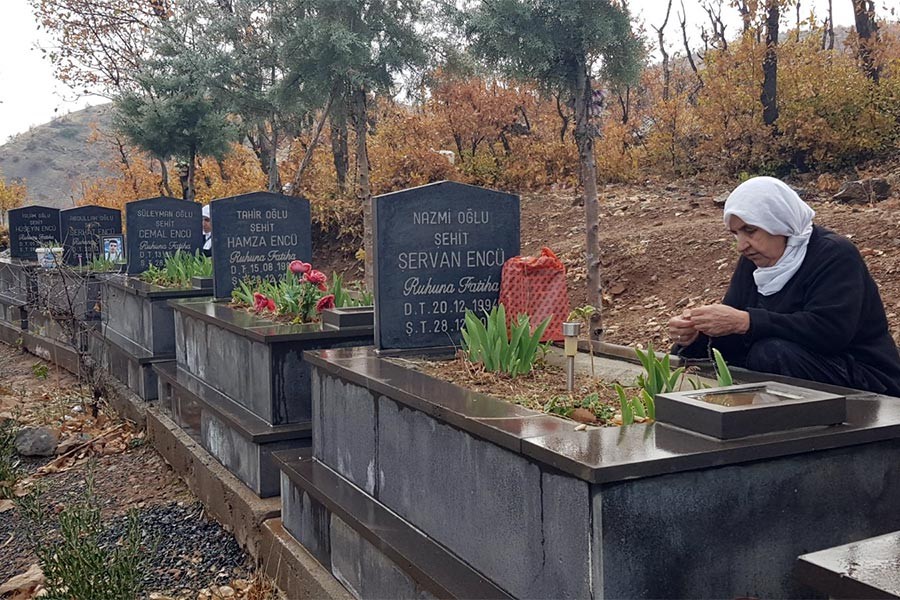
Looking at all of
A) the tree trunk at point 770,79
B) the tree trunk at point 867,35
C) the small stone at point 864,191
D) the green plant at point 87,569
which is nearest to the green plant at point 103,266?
the green plant at point 87,569

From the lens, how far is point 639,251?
34.0ft

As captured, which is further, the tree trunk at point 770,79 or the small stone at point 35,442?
the tree trunk at point 770,79

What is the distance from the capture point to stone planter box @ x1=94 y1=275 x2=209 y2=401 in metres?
7.63

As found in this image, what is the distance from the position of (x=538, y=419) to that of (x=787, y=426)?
2.37ft

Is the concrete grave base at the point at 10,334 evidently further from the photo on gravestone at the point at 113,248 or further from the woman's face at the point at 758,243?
the woman's face at the point at 758,243

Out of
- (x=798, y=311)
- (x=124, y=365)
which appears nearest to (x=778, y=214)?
(x=798, y=311)

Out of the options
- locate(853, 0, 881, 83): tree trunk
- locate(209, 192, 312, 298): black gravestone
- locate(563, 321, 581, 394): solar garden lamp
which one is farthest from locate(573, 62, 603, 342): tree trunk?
locate(853, 0, 881, 83): tree trunk

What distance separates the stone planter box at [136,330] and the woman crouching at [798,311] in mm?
5007

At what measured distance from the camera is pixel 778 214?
3.55 meters

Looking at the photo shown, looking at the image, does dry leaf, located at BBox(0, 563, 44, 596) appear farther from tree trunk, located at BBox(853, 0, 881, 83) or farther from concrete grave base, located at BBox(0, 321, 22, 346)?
tree trunk, located at BBox(853, 0, 881, 83)

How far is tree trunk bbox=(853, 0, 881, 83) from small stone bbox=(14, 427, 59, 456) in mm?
12427

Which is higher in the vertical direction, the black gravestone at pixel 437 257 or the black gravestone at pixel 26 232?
the black gravestone at pixel 26 232

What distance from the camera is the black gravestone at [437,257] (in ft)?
→ 14.3

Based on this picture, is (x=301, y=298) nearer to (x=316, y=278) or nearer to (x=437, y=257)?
(x=316, y=278)
